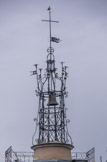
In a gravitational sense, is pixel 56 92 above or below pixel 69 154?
above

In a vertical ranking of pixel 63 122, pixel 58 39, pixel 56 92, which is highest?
pixel 58 39

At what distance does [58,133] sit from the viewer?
37.6 m

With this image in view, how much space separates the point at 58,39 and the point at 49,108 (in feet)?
19.1

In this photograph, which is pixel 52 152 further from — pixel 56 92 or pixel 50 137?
pixel 56 92

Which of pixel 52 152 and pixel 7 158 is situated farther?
pixel 7 158

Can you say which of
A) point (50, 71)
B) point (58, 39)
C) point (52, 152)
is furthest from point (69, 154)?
point (58, 39)

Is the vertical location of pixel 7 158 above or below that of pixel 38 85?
below

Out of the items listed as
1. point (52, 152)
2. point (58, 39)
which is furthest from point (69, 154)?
point (58, 39)

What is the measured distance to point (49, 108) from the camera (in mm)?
38000

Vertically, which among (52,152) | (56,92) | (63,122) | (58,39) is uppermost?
(58,39)

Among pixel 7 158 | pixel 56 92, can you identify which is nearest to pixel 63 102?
pixel 56 92

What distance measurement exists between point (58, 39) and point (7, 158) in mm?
10848

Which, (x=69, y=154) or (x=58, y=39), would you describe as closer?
(x=69, y=154)

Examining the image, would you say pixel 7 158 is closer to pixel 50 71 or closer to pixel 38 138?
pixel 38 138
